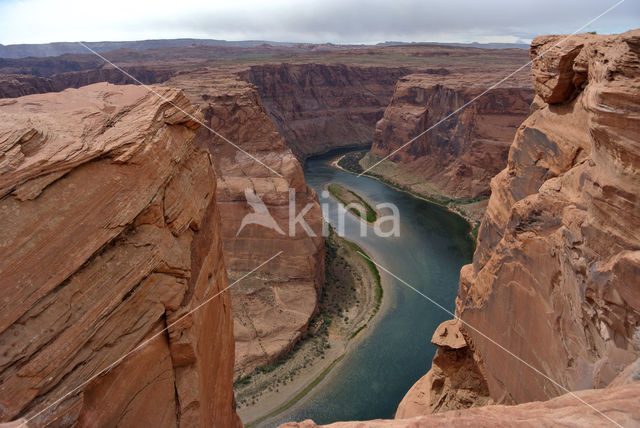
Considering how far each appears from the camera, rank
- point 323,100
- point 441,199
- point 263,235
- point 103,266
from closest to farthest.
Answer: point 103,266
point 263,235
point 441,199
point 323,100

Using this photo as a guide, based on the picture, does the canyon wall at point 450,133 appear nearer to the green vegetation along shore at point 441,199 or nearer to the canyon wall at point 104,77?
the green vegetation along shore at point 441,199

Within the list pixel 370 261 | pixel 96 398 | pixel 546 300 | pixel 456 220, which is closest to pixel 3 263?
pixel 96 398

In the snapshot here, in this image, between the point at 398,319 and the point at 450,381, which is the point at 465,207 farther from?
the point at 450,381

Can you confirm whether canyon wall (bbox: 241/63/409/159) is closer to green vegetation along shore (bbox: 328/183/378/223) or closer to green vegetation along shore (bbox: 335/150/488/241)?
green vegetation along shore (bbox: 335/150/488/241)

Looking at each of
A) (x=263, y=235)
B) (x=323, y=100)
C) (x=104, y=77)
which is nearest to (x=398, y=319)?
(x=263, y=235)

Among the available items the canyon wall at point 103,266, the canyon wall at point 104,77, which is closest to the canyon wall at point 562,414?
the canyon wall at point 103,266

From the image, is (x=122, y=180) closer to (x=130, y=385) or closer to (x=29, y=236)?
(x=29, y=236)
